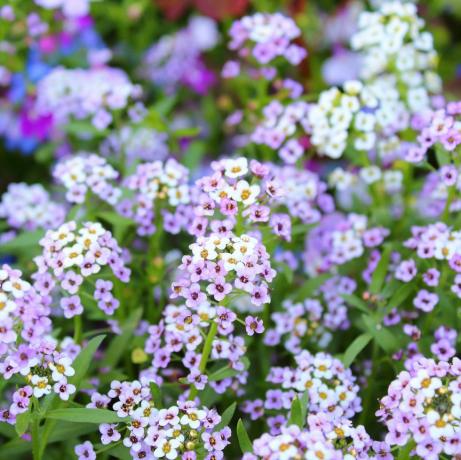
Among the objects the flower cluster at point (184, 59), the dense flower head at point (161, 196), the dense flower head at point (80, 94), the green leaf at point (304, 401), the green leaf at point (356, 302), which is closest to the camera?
the green leaf at point (304, 401)

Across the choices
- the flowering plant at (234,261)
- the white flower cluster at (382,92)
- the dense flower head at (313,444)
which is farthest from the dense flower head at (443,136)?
the dense flower head at (313,444)

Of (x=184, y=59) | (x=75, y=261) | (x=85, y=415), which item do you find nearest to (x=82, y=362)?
(x=85, y=415)

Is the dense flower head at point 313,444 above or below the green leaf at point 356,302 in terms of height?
above

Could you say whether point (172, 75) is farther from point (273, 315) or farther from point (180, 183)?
point (273, 315)

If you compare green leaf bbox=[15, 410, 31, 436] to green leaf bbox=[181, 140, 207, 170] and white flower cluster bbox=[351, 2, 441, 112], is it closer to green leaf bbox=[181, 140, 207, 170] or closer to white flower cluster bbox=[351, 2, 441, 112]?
green leaf bbox=[181, 140, 207, 170]

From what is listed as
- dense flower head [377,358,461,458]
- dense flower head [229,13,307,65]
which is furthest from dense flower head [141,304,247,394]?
dense flower head [229,13,307,65]

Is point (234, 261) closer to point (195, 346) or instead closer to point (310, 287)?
point (195, 346)

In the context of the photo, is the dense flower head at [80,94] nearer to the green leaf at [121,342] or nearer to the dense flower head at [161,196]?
the dense flower head at [161,196]
